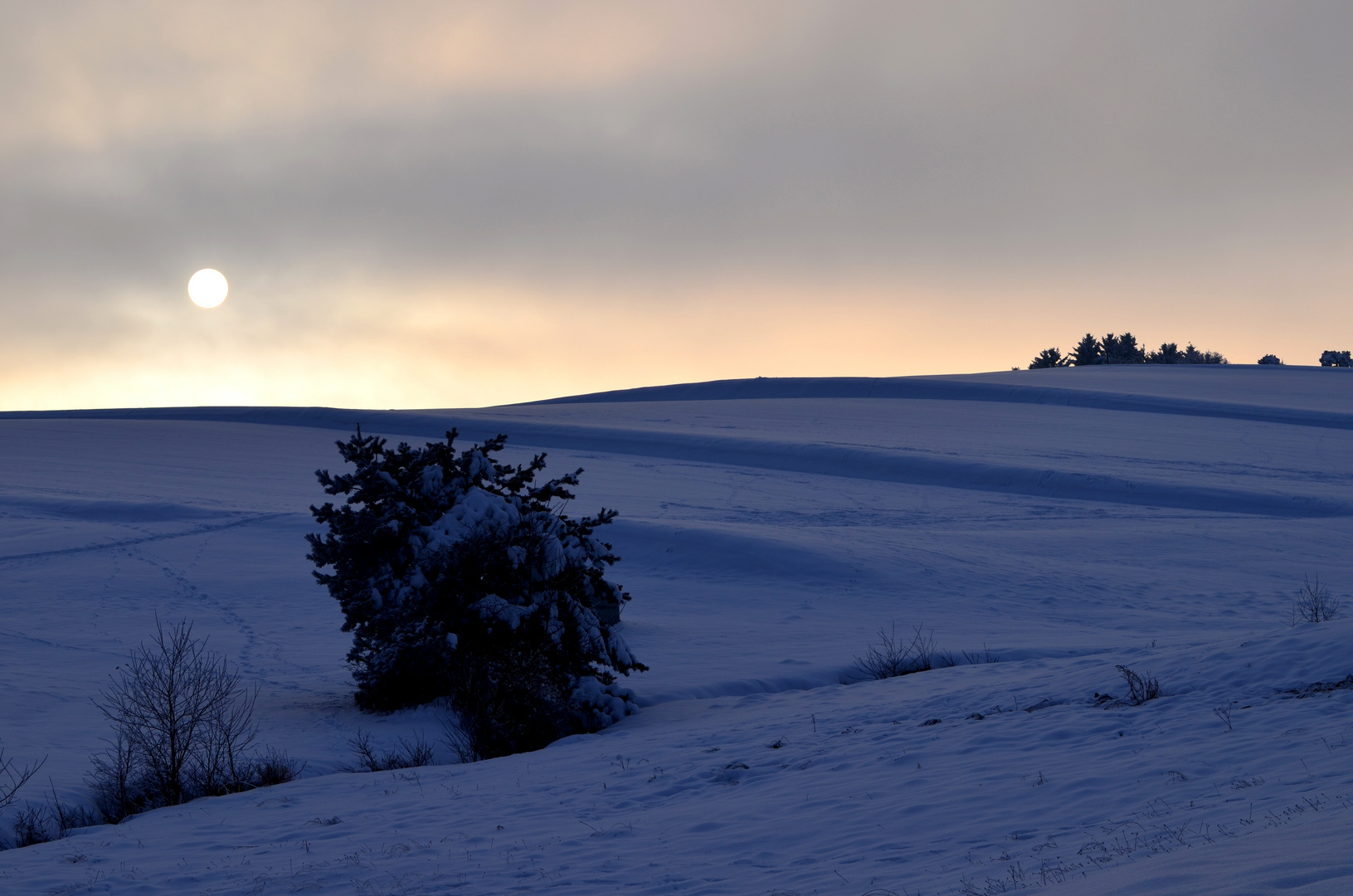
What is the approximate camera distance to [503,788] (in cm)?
1136

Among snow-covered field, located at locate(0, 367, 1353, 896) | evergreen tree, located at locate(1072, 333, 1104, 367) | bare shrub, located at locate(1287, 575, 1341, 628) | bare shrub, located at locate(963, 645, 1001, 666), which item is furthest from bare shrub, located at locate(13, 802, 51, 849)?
evergreen tree, located at locate(1072, 333, 1104, 367)

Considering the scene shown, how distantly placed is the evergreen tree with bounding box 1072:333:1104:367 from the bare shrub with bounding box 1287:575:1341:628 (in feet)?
264

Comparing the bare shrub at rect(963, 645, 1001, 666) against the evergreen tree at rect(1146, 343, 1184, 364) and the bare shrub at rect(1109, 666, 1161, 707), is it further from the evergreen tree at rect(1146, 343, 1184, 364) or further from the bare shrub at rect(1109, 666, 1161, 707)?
the evergreen tree at rect(1146, 343, 1184, 364)

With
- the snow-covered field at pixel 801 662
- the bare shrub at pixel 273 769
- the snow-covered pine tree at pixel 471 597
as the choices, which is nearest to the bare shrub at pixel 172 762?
the bare shrub at pixel 273 769

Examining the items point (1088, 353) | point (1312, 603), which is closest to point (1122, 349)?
point (1088, 353)

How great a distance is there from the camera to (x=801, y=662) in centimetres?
1780

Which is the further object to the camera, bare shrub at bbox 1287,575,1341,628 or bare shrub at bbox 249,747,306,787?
bare shrub at bbox 1287,575,1341,628

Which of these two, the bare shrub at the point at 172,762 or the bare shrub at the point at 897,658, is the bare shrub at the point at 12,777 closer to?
the bare shrub at the point at 172,762

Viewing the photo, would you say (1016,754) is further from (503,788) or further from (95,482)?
(95,482)

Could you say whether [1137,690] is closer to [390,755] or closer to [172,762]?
[390,755]

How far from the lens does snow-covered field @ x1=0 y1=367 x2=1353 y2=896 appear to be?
8.00 meters

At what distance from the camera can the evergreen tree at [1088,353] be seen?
9988 cm

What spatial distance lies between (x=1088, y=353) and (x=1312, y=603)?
278 feet

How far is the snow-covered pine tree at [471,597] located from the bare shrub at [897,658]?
13.0ft
